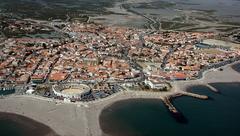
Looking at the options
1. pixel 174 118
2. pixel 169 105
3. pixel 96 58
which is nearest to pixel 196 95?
pixel 169 105

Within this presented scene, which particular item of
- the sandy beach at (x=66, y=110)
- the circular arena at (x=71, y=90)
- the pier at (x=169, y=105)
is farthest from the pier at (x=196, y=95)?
the circular arena at (x=71, y=90)

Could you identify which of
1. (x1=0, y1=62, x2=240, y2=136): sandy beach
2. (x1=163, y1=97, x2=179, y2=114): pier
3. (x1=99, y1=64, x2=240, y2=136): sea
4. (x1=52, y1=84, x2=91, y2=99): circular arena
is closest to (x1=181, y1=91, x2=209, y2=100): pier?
(x1=99, y1=64, x2=240, y2=136): sea

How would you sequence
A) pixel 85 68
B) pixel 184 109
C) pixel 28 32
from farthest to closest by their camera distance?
1. pixel 28 32
2. pixel 85 68
3. pixel 184 109

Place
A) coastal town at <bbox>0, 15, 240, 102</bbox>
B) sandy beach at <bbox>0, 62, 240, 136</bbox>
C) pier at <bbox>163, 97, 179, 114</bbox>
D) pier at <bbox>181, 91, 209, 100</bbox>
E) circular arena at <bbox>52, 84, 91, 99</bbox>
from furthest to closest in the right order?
coastal town at <bbox>0, 15, 240, 102</bbox>, pier at <bbox>181, 91, 209, 100</bbox>, circular arena at <bbox>52, 84, 91, 99</bbox>, pier at <bbox>163, 97, 179, 114</bbox>, sandy beach at <bbox>0, 62, 240, 136</bbox>

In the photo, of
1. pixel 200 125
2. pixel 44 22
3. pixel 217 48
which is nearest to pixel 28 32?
pixel 44 22

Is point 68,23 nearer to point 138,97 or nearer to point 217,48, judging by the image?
point 217,48

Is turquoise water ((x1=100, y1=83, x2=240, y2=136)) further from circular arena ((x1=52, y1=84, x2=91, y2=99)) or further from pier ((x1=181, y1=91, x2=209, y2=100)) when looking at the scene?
circular arena ((x1=52, y1=84, x2=91, y2=99))
